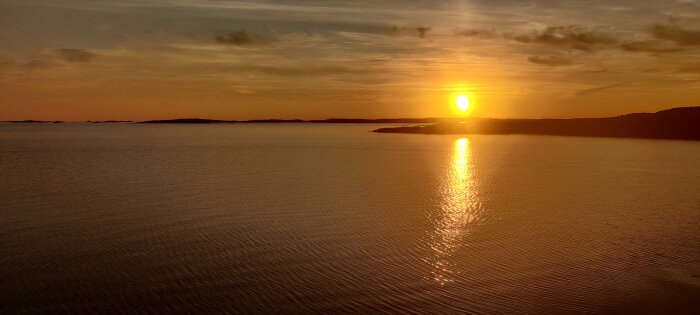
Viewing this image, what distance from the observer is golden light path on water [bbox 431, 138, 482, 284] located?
14.5 meters

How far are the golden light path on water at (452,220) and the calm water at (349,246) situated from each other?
0.29ft

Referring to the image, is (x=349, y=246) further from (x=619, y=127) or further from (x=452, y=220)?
(x=619, y=127)

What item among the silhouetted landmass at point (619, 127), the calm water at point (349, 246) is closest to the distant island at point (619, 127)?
the silhouetted landmass at point (619, 127)

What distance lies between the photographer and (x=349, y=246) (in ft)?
54.8

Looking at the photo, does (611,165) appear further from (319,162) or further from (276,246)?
(276,246)

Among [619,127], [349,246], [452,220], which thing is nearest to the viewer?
[349,246]

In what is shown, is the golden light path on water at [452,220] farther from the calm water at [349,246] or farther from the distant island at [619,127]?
the distant island at [619,127]

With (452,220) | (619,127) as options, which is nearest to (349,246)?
(452,220)

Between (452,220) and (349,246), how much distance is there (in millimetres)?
5582

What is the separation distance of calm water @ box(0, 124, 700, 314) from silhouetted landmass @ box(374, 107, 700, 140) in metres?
67.1

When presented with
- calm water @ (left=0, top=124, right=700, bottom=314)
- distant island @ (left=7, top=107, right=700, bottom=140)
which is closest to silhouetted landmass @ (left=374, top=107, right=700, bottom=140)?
distant island @ (left=7, top=107, right=700, bottom=140)

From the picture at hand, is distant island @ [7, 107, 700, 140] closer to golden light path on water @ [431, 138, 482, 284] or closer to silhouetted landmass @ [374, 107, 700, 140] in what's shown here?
silhouetted landmass @ [374, 107, 700, 140]

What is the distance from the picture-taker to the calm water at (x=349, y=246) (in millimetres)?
12086

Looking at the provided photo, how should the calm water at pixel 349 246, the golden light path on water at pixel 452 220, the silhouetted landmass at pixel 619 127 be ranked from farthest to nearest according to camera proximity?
1. the silhouetted landmass at pixel 619 127
2. the golden light path on water at pixel 452 220
3. the calm water at pixel 349 246
